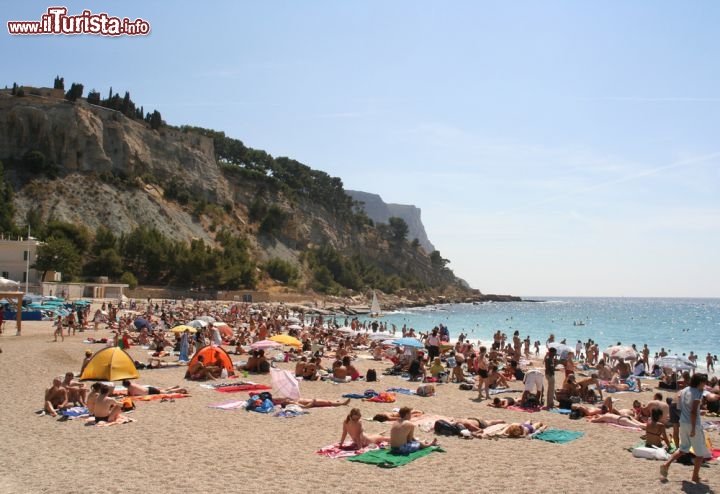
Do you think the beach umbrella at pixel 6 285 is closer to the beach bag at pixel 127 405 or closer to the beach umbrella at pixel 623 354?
the beach bag at pixel 127 405

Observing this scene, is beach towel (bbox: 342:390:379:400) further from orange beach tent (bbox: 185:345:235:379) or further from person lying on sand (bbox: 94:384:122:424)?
person lying on sand (bbox: 94:384:122:424)

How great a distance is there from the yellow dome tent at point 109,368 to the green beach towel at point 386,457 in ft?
23.6

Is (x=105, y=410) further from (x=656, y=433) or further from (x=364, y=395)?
(x=656, y=433)

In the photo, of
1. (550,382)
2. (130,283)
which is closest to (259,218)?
(130,283)

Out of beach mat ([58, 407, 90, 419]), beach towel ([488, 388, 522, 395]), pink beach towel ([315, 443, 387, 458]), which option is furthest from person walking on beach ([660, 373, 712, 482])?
beach mat ([58, 407, 90, 419])

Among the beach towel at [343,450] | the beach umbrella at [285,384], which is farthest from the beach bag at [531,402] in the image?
the beach towel at [343,450]

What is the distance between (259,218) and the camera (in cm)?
8300

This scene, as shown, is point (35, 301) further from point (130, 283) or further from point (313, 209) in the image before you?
point (313, 209)

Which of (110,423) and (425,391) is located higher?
(110,423)

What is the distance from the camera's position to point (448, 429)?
9414mm

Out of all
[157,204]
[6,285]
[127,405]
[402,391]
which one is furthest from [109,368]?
[157,204]

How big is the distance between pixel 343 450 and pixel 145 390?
564 cm

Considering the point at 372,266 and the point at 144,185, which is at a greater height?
the point at 144,185

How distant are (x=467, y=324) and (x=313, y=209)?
46465 mm
